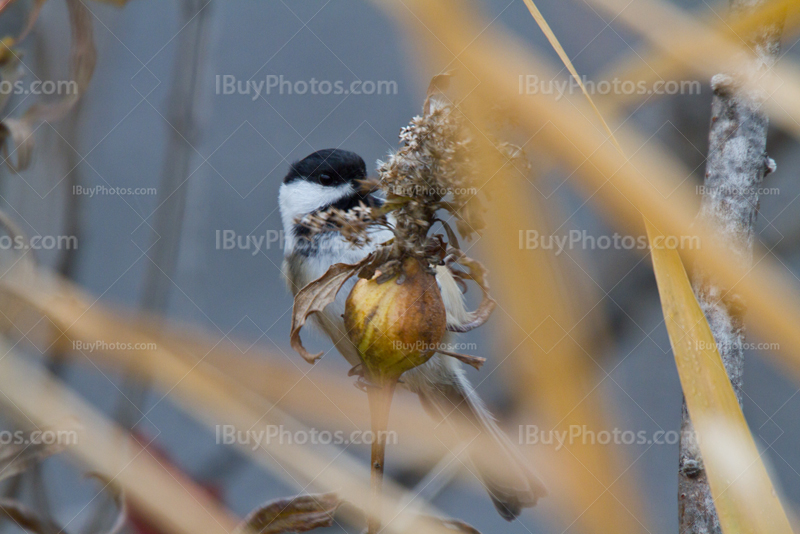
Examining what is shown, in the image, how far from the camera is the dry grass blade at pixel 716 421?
537mm

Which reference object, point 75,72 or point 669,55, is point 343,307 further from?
point 669,55

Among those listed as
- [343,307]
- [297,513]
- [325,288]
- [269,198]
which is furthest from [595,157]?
[269,198]

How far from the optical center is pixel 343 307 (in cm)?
171

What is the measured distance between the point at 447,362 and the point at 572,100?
965 millimetres

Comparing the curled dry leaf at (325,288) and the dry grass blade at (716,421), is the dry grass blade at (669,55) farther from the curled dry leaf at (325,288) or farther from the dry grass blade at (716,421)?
the curled dry leaf at (325,288)

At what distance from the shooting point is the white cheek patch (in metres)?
1.66

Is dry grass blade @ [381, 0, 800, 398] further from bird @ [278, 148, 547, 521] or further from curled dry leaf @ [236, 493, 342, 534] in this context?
bird @ [278, 148, 547, 521]

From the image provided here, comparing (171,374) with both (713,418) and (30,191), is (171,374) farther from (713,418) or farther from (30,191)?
(713,418)

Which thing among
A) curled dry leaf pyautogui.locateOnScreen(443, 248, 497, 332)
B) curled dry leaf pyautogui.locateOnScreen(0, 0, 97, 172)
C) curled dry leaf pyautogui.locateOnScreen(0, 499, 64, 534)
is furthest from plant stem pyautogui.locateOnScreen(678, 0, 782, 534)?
curled dry leaf pyautogui.locateOnScreen(0, 0, 97, 172)

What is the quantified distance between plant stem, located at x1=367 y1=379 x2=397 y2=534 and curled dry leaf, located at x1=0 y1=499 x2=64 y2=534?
18.3 inches

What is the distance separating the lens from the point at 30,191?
1.47m

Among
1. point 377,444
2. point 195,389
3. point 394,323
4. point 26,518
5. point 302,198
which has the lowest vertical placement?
point 26,518

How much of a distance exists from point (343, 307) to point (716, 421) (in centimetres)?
122

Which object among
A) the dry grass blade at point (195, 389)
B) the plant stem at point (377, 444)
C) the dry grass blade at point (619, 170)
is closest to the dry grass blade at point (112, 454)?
the dry grass blade at point (195, 389)
